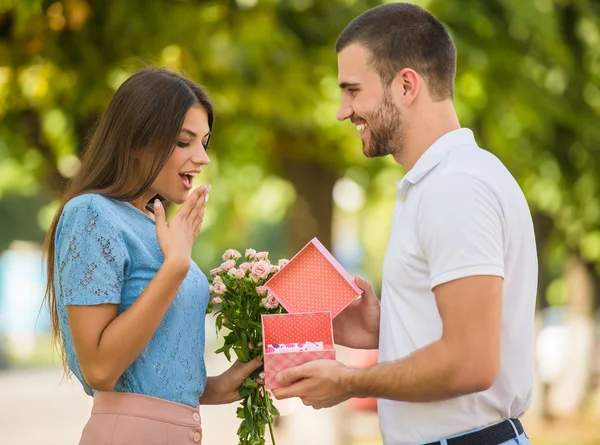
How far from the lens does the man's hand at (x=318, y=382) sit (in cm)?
273

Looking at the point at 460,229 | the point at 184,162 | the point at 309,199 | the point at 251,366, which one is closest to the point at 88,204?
the point at 184,162

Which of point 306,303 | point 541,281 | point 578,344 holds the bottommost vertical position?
point 306,303

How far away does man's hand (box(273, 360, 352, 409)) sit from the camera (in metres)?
2.73

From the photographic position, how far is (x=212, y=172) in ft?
37.7

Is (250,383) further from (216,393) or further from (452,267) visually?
(452,267)

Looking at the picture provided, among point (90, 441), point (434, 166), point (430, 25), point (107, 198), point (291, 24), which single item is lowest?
point (90, 441)

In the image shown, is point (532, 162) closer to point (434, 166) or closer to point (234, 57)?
point (234, 57)

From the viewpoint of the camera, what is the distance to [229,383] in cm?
338

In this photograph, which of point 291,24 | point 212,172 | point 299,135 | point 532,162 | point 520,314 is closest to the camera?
point 520,314

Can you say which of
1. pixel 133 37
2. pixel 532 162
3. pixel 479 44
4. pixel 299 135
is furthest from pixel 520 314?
pixel 299 135

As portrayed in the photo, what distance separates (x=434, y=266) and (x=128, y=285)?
100cm

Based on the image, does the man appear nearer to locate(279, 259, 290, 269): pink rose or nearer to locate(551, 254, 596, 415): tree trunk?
locate(279, 259, 290, 269): pink rose

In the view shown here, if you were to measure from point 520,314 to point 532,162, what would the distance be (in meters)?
Answer: 6.90

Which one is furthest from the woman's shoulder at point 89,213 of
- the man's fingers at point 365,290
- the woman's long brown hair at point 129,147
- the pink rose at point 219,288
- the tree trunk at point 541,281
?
the tree trunk at point 541,281
